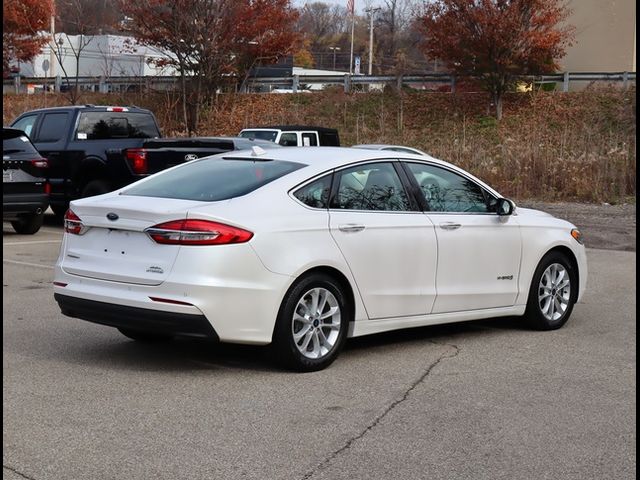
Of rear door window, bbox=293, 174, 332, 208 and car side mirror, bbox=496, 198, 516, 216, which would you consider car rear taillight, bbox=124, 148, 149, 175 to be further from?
rear door window, bbox=293, 174, 332, 208

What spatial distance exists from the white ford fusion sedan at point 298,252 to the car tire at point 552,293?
6cm

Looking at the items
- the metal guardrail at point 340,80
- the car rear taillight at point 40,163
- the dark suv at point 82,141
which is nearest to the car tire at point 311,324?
the car rear taillight at point 40,163

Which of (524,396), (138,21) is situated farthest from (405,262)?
(138,21)

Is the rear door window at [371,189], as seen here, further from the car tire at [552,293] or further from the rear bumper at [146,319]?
the car tire at [552,293]

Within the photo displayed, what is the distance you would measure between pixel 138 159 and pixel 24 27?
29649mm

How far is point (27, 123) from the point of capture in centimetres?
1750

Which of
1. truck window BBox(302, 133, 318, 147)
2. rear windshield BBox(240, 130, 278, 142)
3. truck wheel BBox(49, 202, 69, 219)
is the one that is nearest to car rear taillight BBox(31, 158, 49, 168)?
truck wheel BBox(49, 202, 69, 219)

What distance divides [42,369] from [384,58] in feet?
233

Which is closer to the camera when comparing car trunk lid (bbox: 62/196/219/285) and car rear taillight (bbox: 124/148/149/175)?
car trunk lid (bbox: 62/196/219/285)

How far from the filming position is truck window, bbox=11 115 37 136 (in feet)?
56.8

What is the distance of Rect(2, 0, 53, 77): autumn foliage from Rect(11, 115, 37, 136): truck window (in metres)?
23.5

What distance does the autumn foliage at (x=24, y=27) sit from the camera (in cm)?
4075

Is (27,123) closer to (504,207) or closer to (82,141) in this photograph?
(82,141)

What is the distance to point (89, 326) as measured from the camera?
8.46 m
